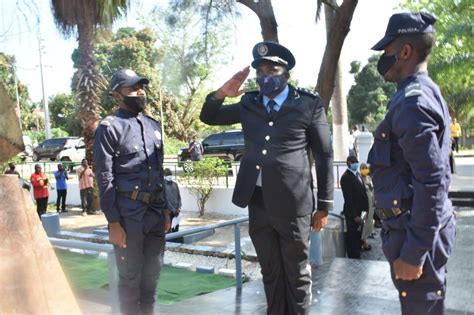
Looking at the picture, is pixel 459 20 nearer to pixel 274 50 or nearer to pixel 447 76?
pixel 447 76

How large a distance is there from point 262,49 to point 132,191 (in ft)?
4.06

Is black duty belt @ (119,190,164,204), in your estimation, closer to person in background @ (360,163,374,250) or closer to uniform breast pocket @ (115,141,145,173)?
uniform breast pocket @ (115,141,145,173)

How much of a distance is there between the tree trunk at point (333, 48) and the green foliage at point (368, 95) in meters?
32.6

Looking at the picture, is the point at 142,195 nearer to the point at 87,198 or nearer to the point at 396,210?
the point at 396,210

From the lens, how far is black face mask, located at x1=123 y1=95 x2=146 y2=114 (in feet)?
11.0

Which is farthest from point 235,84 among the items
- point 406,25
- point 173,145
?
point 173,145

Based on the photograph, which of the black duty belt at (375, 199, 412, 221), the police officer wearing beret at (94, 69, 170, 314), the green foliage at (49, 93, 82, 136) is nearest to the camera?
the black duty belt at (375, 199, 412, 221)

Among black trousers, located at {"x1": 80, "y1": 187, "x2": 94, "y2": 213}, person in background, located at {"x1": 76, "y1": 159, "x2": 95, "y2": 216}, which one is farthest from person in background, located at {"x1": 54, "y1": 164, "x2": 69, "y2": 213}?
black trousers, located at {"x1": 80, "y1": 187, "x2": 94, "y2": 213}

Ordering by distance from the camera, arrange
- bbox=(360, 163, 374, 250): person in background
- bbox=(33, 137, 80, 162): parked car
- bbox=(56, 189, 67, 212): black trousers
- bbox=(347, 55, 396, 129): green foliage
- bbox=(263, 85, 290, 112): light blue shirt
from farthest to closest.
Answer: bbox=(347, 55, 396, 129): green foliage < bbox=(33, 137, 80, 162): parked car < bbox=(56, 189, 67, 212): black trousers < bbox=(360, 163, 374, 250): person in background < bbox=(263, 85, 290, 112): light blue shirt

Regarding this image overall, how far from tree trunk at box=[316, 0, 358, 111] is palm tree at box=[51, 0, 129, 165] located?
5697 millimetres

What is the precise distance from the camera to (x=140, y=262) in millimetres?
3215

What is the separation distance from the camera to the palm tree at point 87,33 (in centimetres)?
1132

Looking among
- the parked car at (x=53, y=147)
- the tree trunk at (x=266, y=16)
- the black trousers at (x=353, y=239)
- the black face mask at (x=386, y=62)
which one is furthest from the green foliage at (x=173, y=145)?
the black face mask at (x=386, y=62)

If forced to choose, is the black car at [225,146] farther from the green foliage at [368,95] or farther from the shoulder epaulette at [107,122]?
the green foliage at [368,95]
